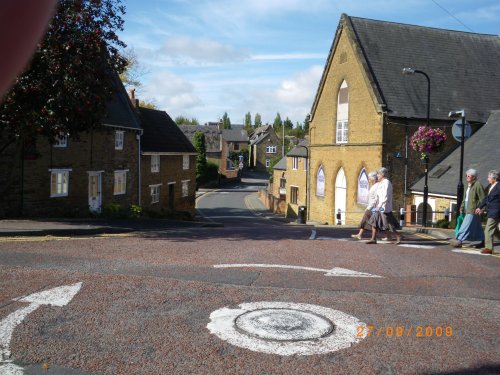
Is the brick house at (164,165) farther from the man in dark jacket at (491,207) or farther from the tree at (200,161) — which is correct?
the tree at (200,161)

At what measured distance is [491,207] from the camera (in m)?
10.0

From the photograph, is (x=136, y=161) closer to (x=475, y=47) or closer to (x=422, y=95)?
(x=422, y=95)

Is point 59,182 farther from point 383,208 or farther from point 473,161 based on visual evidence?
point 473,161

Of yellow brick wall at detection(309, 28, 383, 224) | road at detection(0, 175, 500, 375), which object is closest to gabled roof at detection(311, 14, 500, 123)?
yellow brick wall at detection(309, 28, 383, 224)

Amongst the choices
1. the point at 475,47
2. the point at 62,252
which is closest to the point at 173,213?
the point at 62,252

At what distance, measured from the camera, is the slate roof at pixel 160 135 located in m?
34.0

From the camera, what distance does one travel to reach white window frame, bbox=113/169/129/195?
27359 millimetres

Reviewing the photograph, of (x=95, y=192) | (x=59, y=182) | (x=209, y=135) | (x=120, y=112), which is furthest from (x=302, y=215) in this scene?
(x=209, y=135)

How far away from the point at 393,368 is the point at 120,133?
25441 mm

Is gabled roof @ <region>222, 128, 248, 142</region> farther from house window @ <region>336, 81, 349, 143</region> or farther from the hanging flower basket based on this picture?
the hanging flower basket

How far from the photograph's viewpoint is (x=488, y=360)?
450 cm

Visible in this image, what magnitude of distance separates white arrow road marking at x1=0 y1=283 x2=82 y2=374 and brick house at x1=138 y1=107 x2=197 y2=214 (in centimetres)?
2492

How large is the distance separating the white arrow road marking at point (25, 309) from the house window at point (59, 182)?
1597cm

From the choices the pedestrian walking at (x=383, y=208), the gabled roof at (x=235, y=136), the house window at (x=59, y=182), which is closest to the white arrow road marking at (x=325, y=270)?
the pedestrian walking at (x=383, y=208)
